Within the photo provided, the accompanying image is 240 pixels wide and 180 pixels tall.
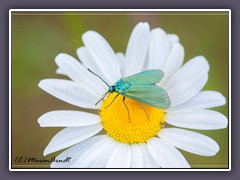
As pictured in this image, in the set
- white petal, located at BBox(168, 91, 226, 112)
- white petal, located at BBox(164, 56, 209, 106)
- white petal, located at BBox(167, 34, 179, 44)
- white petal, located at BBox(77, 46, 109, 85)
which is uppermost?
white petal, located at BBox(167, 34, 179, 44)

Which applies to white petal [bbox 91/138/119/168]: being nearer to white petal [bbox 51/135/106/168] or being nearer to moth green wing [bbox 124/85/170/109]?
white petal [bbox 51/135/106/168]

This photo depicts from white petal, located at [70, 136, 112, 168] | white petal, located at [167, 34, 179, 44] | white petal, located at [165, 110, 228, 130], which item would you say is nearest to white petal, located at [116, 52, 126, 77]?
white petal, located at [167, 34, 179, 44]

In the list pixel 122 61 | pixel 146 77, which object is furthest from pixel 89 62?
pixel 146 77

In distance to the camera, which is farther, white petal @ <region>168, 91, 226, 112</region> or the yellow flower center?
white petal @ <region>168, 91, 226, 112</region>

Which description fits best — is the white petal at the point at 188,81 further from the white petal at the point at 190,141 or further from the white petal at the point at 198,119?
the white petal at the point at 190,141

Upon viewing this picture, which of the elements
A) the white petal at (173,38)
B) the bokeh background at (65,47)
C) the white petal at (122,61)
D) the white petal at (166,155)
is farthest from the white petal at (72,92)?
the white petal at (173,38)

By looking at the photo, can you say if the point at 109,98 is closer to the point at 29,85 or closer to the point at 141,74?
the point at 141,74

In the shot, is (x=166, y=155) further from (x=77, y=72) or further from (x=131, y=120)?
(x=77, y=72)
